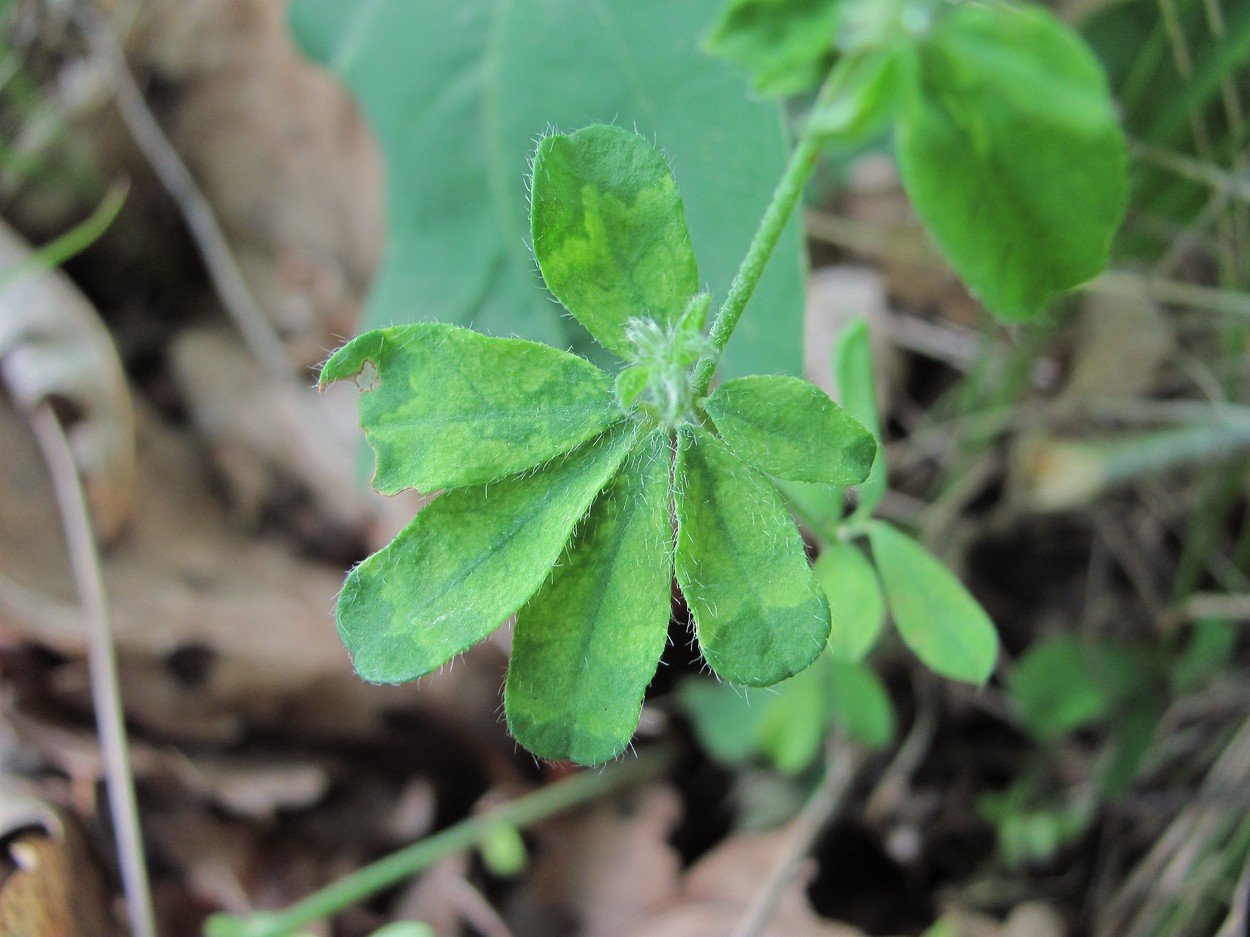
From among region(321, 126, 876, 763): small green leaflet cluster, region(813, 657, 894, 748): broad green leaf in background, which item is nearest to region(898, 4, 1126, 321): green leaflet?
region(321, 126, 876, 763): small green leaflet cluster

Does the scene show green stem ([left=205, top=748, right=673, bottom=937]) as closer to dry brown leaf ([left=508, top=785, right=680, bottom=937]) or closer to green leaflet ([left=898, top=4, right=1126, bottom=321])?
dry brown leaf ([left=508, top=785, right=680, bottom=937])

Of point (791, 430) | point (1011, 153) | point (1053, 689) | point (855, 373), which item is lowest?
point (1053, 689)

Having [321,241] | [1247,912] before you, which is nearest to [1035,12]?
[1247,912]

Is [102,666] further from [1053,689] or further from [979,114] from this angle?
[1053,689]

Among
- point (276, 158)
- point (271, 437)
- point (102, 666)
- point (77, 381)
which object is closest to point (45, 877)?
point (102, 666)

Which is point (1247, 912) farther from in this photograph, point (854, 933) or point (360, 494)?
point (360, 494)
